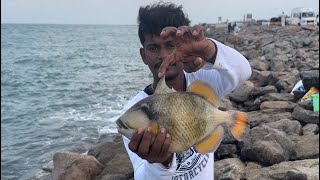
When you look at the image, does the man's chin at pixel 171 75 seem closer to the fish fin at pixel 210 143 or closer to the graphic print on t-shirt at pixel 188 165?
the graphic print on t-shirt at pixel 188 165

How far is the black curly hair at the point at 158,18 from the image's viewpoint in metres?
3.14

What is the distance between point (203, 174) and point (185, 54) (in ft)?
3.24

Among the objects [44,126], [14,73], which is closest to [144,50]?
[44,126]

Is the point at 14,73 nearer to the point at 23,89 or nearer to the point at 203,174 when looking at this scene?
the point at 23,89

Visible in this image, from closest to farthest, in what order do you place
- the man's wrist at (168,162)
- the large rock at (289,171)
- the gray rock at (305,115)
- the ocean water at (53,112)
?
the man's wrist at (168,162)
the large rock at (289,171)
the gray rock at (305,115)
the ocean water at (53,112)

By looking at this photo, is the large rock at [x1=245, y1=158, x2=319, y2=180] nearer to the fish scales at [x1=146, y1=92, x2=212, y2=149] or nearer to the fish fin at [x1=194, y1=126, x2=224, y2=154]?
the fish fin at [x1=194, y1=126, x2=224, y2=154]

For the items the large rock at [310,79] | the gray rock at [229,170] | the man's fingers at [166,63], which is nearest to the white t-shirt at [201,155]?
the man's fingers at [166,63]

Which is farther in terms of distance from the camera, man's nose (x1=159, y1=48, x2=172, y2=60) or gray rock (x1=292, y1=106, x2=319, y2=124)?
gray rock (x1=292, y1=106, x2=319, y2=124)

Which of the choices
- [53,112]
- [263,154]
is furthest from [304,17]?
[263,154]

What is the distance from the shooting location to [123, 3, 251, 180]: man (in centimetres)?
230

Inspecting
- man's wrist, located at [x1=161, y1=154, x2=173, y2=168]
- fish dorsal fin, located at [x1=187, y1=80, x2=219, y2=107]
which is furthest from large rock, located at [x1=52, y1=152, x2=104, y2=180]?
fish dorsal fin, located at [x1=187, y1=80, x2=219, y2=107]

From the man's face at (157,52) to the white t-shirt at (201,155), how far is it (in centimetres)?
19

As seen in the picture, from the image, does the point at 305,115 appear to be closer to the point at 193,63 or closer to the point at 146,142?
the point at 193,63

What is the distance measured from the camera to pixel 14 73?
3247 centimetres
